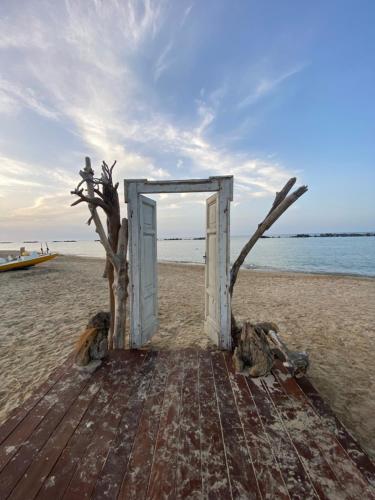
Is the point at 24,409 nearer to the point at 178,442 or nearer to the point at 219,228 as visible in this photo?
the point at 178,442

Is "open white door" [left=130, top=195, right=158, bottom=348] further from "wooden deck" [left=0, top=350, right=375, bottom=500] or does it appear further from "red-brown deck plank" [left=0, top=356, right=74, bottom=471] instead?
"red-brown deck plank" [left=0, top=356, right=74, bottom=471]

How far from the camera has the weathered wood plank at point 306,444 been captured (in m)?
1.61

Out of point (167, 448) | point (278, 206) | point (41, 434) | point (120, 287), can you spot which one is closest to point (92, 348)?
point (120, 287)

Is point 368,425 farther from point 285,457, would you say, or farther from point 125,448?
point 125,448

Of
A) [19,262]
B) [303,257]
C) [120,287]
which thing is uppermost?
[120,287]

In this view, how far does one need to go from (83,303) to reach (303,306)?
762 centimetres

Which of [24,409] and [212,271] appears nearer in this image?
[24,409]

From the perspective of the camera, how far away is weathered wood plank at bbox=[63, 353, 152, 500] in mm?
1626

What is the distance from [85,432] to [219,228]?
9.57ft

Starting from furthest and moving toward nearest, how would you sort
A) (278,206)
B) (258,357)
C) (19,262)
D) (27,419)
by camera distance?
(19,262) < (278,206) < (258,357) < (27,419)

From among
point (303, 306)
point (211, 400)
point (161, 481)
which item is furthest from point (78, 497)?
point (303, 306)

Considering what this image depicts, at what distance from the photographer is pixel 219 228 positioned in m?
3.74

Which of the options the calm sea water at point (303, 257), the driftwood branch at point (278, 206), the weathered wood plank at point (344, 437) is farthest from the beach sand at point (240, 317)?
the calm sea water at point (303, 257)

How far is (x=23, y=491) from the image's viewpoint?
1609 mm
